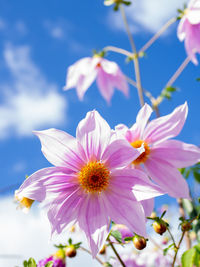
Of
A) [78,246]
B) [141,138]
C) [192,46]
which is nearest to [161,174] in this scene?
[141,138]

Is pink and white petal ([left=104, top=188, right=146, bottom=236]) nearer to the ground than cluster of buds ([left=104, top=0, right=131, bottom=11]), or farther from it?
nearer to the ground

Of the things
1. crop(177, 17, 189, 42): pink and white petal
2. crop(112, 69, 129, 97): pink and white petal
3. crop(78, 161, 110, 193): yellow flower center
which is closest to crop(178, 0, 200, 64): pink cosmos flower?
crop(177, 17, 189, 42): pink and white petal

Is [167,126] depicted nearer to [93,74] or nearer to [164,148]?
[164,148]

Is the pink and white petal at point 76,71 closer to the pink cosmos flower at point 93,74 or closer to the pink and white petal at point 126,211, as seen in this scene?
the pink cosmos flower at point 93,74

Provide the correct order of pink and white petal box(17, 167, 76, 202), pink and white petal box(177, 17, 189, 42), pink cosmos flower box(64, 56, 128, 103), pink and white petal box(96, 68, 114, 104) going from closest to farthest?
pink and white petal box(17, 167, 76, 202), pink and white petal box(177, 17, 189, 42), pink cosmos flower box(64, 56, 128, 103), pink and white petal box(96, 68, 114, 104)

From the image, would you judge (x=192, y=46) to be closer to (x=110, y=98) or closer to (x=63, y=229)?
(x=110, y=98)

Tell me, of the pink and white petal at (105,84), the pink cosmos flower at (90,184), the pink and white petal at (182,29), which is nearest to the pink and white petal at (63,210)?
the pink cosmos flower at (90,184)

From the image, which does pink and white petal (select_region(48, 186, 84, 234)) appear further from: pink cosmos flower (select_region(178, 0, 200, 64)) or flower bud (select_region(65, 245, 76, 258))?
pink cosmos flower (select_region(178, 0, 200, 64))
